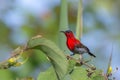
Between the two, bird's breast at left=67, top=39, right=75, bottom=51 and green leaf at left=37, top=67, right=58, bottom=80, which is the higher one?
bird's breast at left=67, top=39, right=75, bottom=51

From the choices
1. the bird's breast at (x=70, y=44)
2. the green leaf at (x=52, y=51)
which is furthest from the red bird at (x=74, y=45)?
the green leaf at (x=52, y=51)

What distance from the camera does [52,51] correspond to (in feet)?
2.68

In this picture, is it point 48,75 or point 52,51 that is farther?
point 48,75

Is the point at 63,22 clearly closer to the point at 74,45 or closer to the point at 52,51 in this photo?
the point at 74,45

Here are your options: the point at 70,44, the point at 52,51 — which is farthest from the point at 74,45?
the point at 52,51

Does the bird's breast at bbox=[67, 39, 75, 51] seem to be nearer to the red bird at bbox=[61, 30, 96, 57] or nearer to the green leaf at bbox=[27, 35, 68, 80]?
the red bird at bbox=[61, 30, 96, 57]

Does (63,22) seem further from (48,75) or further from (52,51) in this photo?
(52,51)

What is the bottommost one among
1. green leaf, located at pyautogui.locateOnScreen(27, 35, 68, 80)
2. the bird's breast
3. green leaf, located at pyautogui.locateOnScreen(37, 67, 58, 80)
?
green leaf, located at pyautogui.locateOnScreen(37, 67, 58, 80)

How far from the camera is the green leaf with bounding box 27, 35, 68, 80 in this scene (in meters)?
0.81

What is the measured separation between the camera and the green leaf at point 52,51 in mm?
812

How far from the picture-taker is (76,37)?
3.60ft

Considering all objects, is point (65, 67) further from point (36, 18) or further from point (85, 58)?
point (36, 18)

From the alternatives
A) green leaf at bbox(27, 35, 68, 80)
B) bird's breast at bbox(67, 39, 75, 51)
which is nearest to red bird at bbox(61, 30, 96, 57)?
bird's breast at bbox(67, 39, 75, 51)

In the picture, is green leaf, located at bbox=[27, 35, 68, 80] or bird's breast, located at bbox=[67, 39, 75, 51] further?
bird's breast, located at bbox=[67, 39, 75, 51]
